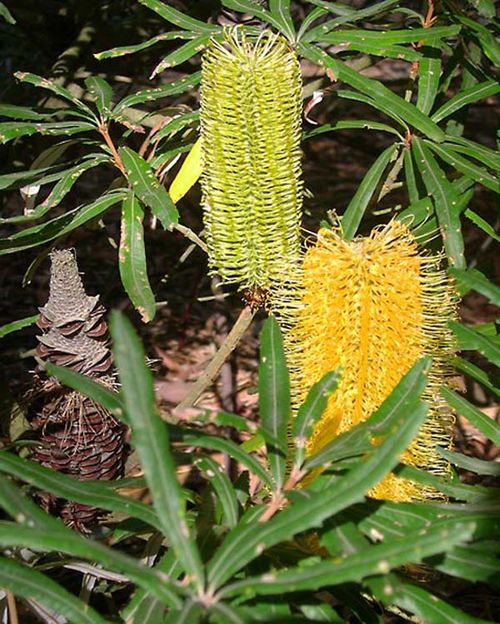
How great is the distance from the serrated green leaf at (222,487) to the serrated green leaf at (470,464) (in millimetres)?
387

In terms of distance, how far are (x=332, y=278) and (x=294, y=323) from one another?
155 mm

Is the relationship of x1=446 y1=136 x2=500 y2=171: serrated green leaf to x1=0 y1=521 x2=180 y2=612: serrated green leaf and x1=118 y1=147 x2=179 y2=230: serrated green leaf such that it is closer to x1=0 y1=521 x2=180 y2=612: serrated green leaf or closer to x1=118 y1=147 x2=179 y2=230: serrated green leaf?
x1=118 y1=147 x2=179 y2=230: serrated green leaf

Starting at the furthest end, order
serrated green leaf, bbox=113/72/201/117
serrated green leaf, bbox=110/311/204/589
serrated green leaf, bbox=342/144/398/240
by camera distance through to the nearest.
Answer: serrated green leaf, bbox=113/72/201/117 → serrated green leaf, bbox=342/144/398/240 → serrated green leaf, bbox=110/311/204/589

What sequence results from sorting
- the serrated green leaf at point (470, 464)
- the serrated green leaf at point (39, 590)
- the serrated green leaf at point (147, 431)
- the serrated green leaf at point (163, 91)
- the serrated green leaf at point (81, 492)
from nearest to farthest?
the serrated green leaf at point (147, 431)
the serrated green leaf at point (39, 590)
the serrated green leaf at point (81, 492)
the serrated green leaf at point (470, 464)
the serrated green leaf at point (163, 91)

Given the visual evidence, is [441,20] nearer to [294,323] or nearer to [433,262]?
[433,262]

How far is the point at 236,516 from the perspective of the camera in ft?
3.26

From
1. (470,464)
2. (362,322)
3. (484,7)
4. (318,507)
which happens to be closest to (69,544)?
(318,507)

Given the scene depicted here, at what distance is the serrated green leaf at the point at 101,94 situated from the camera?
4.75ft

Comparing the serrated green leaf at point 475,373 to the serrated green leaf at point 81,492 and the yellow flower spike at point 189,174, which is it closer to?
the yellow flower spike at point 189,174

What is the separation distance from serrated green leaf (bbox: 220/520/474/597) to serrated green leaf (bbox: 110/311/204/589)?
0.09 m

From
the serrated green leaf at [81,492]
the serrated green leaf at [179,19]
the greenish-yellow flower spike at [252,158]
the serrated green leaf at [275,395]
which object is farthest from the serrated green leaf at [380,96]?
the serrated green leaf at [81,492]

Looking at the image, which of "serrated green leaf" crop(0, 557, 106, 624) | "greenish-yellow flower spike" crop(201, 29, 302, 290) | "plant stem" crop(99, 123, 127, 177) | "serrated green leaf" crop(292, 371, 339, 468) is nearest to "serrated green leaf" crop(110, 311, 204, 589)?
"serrated green leaf" crop(0, 557, 106, 624)

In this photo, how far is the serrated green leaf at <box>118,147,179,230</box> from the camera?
1.26 m

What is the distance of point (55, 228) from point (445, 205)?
2.11ft
